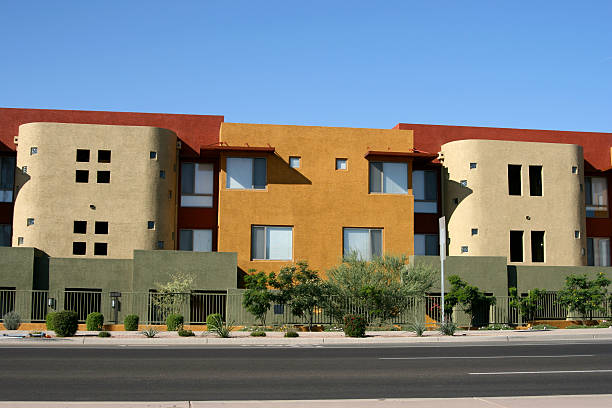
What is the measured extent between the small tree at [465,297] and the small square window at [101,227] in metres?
17.6

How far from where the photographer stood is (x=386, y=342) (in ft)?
74.0

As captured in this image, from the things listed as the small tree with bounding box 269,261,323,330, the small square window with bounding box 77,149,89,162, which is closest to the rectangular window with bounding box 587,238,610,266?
the small tree with bounding box 269,261,323,330

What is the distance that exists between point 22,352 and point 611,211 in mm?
35508

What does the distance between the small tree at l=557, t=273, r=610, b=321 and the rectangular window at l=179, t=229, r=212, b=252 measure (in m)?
19.0

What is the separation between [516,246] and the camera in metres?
37.3

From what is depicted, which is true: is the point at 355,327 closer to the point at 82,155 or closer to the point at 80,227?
the point at 80,227

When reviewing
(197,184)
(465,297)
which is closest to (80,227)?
(197,184)

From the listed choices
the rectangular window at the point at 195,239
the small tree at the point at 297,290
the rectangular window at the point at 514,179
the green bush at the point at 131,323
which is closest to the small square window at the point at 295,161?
the rectangular window at the point at 195,239

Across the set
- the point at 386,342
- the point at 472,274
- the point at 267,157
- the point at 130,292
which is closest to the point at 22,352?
the point at 386,342

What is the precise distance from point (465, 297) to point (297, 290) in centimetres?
828

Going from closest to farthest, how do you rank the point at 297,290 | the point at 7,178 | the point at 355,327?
the point at 355,327 < the point at 297,290 < the point at 7,178

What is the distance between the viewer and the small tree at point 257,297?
95.5 feet

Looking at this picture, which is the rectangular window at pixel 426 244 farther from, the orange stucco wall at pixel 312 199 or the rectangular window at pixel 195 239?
the rectangular window at pixel 195 239

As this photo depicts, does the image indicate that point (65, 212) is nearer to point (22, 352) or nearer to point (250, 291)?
point (250, 291)
